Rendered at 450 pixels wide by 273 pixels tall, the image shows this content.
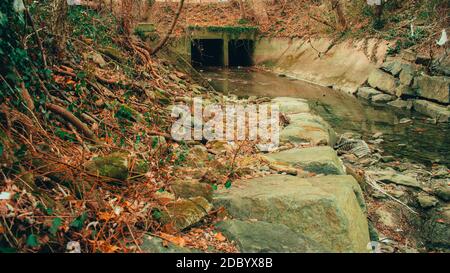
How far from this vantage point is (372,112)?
11.4 meters

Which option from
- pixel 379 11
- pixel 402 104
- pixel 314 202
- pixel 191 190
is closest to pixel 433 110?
pixel 402 104

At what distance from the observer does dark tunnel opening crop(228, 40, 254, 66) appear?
69.4 ft

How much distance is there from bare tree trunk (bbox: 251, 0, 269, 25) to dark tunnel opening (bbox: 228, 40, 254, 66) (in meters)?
1.30

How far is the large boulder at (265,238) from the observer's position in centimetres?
317

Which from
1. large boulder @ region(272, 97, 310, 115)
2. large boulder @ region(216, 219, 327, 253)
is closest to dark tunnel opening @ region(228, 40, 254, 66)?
large boulder @ region(272, 97, 310, 115)

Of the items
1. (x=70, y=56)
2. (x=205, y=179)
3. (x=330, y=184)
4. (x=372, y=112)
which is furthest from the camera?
(x=372, y=112)

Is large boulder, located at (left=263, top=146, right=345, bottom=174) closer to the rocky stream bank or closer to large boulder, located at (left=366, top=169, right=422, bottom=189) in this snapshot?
the rocky stream bank

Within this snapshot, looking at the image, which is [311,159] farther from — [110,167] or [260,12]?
[260,12]

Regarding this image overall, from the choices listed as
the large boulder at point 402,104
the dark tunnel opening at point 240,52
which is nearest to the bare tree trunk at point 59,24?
the large boulder at point 402,104

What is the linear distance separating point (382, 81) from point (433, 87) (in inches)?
75.6

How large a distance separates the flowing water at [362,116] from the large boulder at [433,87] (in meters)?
0.86

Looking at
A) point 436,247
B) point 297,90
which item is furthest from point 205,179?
point 297,90

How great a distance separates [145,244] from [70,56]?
3.72m
